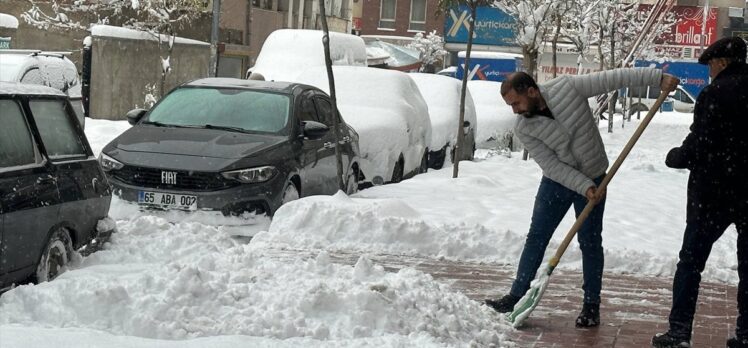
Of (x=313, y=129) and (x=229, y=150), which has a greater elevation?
(x=313, y=129)

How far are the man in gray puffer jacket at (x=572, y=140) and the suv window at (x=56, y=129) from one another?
271cm

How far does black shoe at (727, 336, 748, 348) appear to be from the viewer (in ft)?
20.7

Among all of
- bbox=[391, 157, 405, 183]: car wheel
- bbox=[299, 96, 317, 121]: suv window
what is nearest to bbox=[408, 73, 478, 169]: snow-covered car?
bbox=[391, 157, 405, 183]: car wheel

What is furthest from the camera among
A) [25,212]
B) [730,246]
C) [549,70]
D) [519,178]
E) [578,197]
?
[549,70]

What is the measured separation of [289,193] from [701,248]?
518cm

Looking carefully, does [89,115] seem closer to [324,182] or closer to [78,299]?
[324,182]

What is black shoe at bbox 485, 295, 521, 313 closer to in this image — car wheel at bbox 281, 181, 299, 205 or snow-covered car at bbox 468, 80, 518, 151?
car wheel at bbox 281, 181, 299, 205

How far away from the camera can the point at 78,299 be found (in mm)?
5852

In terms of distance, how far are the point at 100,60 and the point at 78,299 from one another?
22.1 meters

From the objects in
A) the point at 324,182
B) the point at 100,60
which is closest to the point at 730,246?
the point at 324,182

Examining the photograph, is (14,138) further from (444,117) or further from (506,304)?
(444,117)

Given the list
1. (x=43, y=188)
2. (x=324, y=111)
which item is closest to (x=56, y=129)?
(x=43, y=188)

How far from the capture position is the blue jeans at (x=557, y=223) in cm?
696

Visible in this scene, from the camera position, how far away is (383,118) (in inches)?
589
